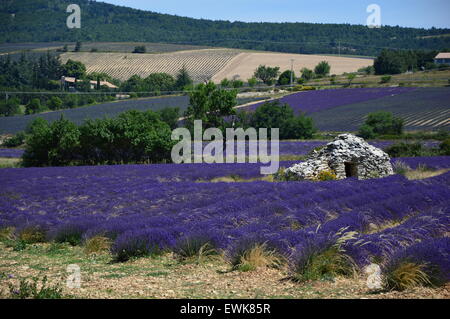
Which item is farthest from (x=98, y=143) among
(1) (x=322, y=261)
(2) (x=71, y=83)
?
(2) (x=71, y=83)

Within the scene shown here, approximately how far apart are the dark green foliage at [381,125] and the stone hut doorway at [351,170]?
2181 cm

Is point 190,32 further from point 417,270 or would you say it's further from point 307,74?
point 417,270

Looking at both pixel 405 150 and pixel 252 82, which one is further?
pixel 252 82

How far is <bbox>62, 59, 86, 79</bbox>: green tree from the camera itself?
99.4 metres

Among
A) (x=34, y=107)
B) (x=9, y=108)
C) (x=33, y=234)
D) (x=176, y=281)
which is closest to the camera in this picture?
(x=176, y=281)

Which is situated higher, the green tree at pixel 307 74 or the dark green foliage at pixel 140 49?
the dark green foliage at pixel 140 49

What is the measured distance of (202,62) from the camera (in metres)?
106

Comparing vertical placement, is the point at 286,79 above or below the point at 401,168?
above

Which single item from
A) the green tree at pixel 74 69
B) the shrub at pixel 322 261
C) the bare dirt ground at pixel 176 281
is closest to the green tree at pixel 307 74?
the green tree at pixel 74 69

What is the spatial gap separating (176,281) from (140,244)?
2020 millimetres

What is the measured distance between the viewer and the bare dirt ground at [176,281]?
22.7 ft

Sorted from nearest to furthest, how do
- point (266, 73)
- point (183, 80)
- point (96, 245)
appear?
point (96, 245) < point (183, 80) < point (266, 73)

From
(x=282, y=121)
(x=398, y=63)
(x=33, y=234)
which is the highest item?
(x=398, y=63)

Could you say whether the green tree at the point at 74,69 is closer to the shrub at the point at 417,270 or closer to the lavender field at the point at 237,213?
the lavender field at the point at 237,213
